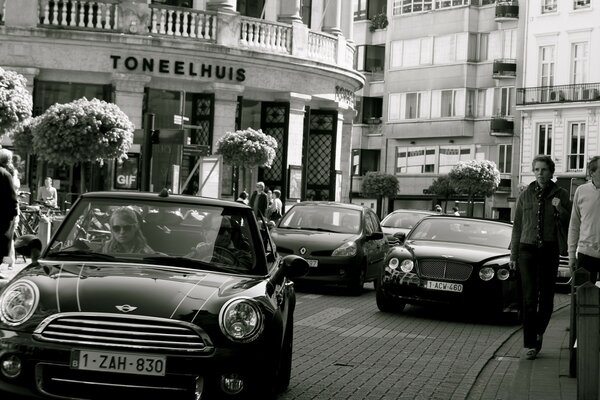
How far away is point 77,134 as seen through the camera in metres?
29.8

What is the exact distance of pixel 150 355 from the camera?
7023 mm

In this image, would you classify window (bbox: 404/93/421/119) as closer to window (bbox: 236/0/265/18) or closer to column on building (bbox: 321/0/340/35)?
column on building (bbox: 321/0/340/35)

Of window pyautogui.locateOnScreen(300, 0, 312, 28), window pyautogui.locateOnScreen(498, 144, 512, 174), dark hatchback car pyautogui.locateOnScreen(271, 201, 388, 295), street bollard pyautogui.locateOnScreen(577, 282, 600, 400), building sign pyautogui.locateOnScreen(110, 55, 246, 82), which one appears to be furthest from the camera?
window pyautogui.locateOnScreen(498, 144, 512, 174)

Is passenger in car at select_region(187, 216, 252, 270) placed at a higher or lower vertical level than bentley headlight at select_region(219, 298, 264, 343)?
higher

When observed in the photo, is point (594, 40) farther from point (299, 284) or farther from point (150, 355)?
point (150, 355)

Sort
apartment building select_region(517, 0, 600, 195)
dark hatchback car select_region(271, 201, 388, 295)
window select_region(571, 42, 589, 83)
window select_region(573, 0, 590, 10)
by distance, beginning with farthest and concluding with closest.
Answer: window select_region(573, 0, 590, 10) < window select_region(571, 42, 589, 83) < apartment building select_region(517, 0, 600, 195) < dark hatchback car select_region(271, 201, 388, 295)

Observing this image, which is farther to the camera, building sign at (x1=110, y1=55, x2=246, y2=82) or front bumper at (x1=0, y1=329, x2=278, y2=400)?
building sign at (x1=110, y1=55, x2=246, y2=82)

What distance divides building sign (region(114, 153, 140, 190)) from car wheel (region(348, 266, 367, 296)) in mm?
17839

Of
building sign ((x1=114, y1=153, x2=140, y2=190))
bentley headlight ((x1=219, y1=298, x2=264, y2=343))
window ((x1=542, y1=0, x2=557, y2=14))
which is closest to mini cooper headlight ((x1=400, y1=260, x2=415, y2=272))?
bentley headlight ((x1=219, y1=298, x2=264, y2=343))

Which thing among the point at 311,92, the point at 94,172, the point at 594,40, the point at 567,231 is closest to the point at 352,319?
the point at 567,231

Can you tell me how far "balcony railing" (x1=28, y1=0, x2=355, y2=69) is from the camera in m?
37.6

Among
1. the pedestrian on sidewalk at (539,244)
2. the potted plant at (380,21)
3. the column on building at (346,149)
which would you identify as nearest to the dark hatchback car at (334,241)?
the pedestrian on sidewalk at (539,244)

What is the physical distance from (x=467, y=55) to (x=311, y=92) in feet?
101

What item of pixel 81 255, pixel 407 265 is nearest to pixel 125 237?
pixel 81 255
